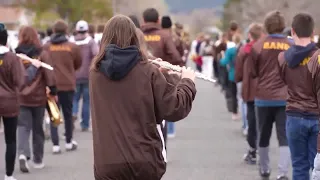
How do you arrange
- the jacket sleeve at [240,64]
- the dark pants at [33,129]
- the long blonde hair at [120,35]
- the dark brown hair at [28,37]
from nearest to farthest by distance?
1. the long blonde hair at [120,35]
2. the jacket sleeve at [240,64]
3. the dark brown hair at [28,37]
4. the dark pants at [33,129]

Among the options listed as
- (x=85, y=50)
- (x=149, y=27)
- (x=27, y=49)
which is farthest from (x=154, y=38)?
(x=85, y=50)

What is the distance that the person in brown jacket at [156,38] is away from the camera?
12.2 meters

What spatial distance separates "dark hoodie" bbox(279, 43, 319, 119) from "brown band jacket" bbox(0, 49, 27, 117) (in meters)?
3.16

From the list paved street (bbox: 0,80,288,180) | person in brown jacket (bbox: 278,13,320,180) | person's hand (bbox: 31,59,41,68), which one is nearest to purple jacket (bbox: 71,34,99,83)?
paved street (bbox: 0,80,288,180)

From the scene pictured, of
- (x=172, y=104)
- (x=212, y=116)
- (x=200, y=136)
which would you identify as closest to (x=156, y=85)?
(x=172, y=104)

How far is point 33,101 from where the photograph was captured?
1184 cm

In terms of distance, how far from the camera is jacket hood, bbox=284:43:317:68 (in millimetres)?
8633

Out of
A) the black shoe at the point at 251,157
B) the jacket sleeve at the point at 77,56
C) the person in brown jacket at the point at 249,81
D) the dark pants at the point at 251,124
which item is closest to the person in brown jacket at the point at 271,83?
the person in brown jacket at the point at 249,81

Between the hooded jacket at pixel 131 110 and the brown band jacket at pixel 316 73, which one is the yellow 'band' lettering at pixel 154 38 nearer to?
the brown band jacket at pixel 316 73

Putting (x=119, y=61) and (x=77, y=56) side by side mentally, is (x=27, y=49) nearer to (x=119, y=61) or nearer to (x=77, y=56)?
(x=77, y=56)

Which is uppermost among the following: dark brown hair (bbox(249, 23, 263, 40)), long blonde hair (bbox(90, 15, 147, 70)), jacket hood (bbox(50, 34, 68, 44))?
long blonde hair (bbox(90, 15, 147, 70))

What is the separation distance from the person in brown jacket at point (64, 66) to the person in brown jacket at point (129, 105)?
7.62 metres

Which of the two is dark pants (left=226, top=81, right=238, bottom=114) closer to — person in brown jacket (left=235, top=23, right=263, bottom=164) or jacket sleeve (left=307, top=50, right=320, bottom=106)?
person in brown jacket (left=235, top=23, right=263, bottom=164)

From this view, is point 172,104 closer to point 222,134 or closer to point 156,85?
point 156,85
